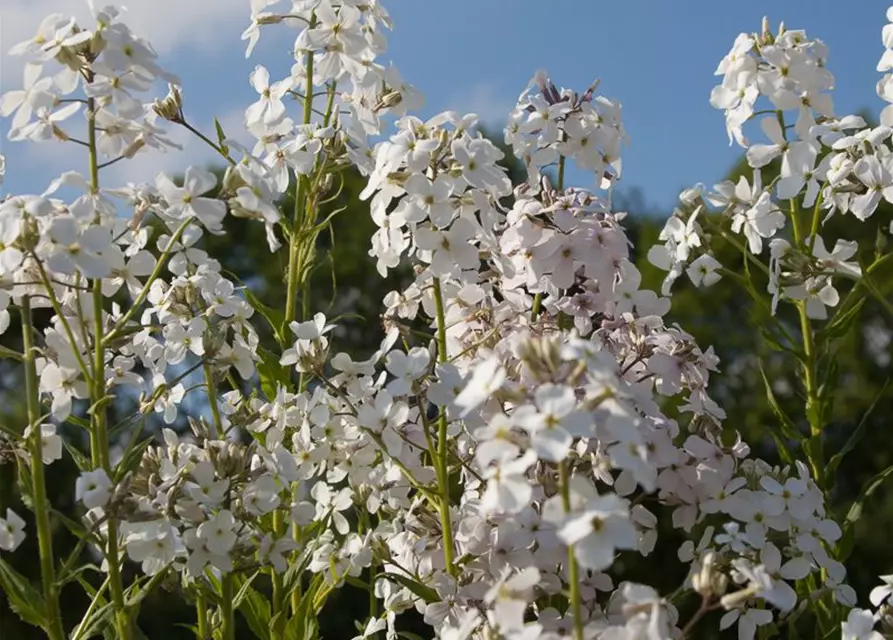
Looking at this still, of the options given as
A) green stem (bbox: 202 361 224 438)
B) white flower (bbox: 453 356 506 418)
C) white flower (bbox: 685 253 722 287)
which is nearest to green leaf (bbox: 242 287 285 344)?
green stem (bbox: 202 361 224 438)

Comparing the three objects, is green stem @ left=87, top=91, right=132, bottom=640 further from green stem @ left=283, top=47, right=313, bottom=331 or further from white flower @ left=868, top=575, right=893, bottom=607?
white flower @ left=868, top=575, right=893, bottom=607

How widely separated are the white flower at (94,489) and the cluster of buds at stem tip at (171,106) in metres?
1.05

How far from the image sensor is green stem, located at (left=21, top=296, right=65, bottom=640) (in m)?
1.97

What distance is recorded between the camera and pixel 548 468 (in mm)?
2119

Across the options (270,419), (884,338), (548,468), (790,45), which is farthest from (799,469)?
(884,338)

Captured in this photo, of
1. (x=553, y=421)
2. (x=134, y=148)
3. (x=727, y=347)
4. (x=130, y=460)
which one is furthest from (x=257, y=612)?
(x=727, y=347)

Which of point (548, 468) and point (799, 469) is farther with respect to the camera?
point (799, 469)

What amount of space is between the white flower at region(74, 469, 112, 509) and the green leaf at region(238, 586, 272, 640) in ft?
2.32

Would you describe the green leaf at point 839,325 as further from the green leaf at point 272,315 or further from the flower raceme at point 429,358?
the green leaf at point 272,315

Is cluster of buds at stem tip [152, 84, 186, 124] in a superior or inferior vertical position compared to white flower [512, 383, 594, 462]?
superior

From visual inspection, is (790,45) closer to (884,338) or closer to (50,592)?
(50,592)

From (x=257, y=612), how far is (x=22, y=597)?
0.69 m

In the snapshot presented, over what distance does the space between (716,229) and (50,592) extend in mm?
1809

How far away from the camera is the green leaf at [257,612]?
253cm
